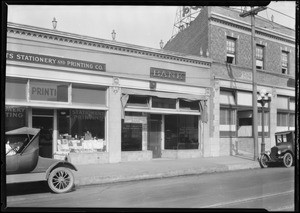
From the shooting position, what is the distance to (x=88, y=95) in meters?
14.1

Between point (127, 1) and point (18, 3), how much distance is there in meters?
1.63

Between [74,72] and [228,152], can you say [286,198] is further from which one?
[228,152]

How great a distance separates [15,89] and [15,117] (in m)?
1.09

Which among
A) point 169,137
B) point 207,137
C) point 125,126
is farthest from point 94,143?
point 207,137

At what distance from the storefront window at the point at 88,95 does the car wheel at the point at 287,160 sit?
26.9ft

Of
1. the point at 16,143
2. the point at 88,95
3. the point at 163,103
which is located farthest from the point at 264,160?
the point at 16,143

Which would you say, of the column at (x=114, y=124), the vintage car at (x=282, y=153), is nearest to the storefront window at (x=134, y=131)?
the column at (x=114, y=124)

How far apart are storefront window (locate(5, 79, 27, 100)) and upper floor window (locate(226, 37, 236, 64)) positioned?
11602mm

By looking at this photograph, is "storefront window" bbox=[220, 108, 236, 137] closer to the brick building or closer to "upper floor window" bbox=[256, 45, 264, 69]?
the brick building

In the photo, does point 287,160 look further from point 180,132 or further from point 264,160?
point 180,132

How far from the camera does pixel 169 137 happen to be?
1672 centimetres

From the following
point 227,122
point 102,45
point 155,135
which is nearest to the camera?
point 102,45

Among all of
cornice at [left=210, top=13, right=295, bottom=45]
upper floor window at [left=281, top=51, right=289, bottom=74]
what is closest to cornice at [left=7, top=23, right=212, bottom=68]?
cornice at [left=210, top=13, right=295, bottom=45]

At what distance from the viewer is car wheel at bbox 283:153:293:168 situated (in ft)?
43.3
